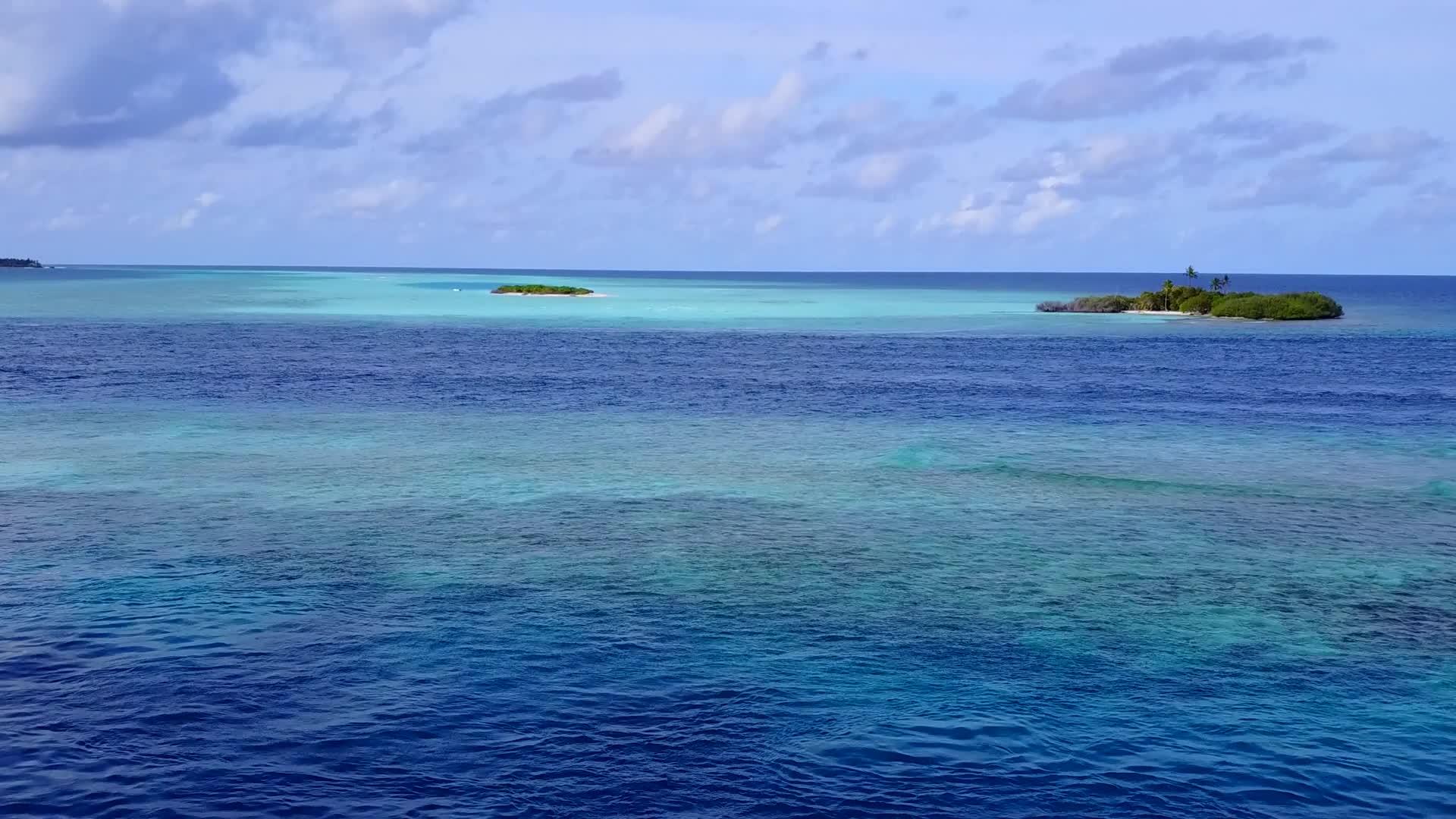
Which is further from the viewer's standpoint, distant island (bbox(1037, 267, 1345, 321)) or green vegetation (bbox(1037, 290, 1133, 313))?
green vegetation (bbox(1037, 290, 1133, 313))

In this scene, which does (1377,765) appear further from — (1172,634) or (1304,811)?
(1172,634)

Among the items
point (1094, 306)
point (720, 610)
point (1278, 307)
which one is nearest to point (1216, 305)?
point (1278, 307)

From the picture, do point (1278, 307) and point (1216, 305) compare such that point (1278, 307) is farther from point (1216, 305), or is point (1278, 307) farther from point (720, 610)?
point (720, 610)

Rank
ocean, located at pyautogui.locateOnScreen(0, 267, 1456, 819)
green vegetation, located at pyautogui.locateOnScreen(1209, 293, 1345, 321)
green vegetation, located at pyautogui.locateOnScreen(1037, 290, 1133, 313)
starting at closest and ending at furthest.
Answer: ocean, located at pyautogui.locateOnScreen(0, 267, 1456, 819)
green vegetation, located at pyautogui.locateOnScreen(1209, 293, 1345, 321)
green vegetation, located at pyautogui.locateOnScreen(1037, 290, 1133, 313)

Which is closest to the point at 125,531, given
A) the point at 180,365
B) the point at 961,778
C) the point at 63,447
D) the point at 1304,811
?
the point at 63,447

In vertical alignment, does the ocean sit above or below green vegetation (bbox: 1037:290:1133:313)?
below

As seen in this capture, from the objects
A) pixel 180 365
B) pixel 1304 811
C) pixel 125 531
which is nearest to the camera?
pixel 1304 811

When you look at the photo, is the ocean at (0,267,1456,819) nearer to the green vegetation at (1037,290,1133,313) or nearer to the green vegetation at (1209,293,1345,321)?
the green vegetation at (1209,293,1345,321)

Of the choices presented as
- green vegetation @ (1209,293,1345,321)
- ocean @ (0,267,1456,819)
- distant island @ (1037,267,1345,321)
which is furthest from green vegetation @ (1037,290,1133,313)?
ocean @ (0,267,1456,819)
